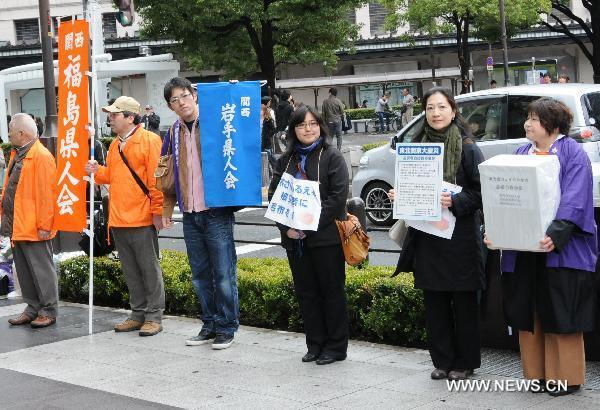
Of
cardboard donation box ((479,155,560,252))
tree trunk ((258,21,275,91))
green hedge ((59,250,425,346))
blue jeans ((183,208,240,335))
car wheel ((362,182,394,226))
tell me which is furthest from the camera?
tree trunk ((258,21,275,91))

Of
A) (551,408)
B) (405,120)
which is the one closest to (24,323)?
(551,408)

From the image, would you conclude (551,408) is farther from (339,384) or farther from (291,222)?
(291,222)

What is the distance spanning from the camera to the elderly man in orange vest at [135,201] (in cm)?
830

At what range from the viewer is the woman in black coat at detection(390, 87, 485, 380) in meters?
6.18

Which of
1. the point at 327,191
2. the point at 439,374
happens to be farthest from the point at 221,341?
the point at 439,374

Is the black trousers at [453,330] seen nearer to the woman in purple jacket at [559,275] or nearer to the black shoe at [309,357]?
the woman in purple jacket at [559,275]

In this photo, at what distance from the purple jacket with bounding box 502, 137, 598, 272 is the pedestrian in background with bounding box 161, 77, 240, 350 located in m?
2.82

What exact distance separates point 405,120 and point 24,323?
30.0 metres

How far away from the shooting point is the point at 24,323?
30.6 ft

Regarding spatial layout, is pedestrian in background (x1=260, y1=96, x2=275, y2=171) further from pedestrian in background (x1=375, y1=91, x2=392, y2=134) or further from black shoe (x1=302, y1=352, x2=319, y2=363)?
pedestrian in background (x1=375, y1=91, x2=392, y2=134)

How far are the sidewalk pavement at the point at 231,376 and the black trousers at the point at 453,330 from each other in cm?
16

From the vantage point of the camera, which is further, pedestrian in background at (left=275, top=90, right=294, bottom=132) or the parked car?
pedestrian in background at (left=275, top=90, right=294, bottom=132)

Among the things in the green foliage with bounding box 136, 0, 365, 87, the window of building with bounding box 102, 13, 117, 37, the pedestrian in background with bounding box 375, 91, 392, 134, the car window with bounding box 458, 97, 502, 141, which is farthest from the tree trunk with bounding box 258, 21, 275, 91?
the window of building with bounding box 102, 13, 117, 37

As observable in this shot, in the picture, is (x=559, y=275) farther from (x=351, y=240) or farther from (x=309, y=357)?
(x=309, y=357)
